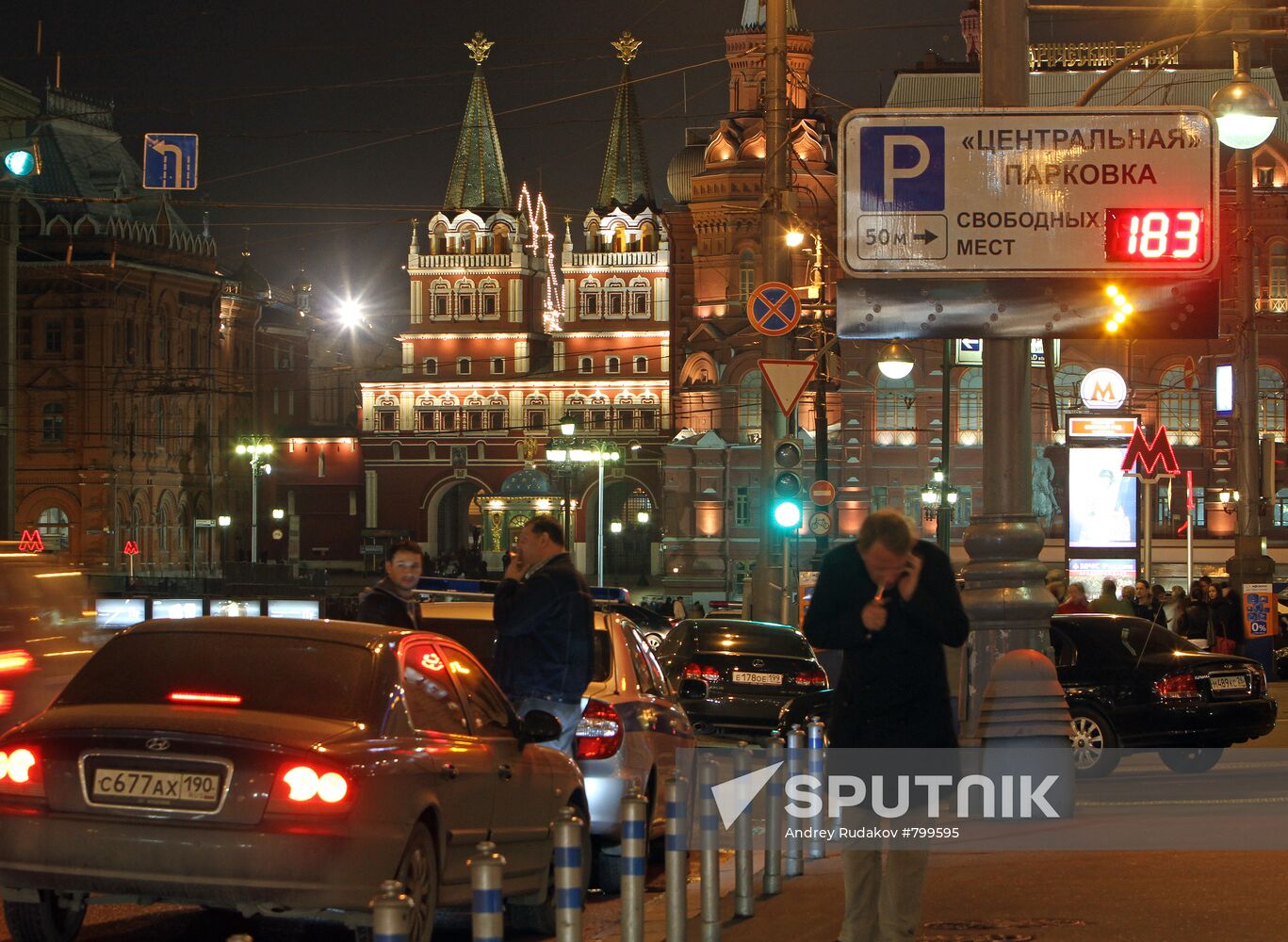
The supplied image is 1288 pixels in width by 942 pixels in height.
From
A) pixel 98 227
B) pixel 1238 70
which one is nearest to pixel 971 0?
pixel 98 227

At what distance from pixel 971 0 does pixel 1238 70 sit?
63.3 m

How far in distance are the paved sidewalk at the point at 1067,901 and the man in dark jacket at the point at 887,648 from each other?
0.93 meters

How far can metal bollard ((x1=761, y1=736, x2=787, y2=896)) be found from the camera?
1006cm

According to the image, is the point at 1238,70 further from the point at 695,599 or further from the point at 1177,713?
the point at 695,599

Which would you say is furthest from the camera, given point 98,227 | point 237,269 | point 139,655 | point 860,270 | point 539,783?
point 237,269

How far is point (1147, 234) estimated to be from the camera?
38.6 feet

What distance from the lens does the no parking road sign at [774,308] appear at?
2211cm

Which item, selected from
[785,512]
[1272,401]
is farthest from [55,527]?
[785,512]

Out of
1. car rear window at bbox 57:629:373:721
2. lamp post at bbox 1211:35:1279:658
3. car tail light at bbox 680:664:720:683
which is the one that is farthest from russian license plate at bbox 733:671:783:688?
car rear window at bbox 57:629:373:721

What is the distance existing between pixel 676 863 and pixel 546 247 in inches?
4436

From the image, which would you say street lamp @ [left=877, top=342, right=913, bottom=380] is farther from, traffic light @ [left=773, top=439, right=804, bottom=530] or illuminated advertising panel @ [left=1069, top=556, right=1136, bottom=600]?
traffic light @ [left=773, top=439, right=804, bottom=530]

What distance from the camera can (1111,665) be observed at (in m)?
17.9

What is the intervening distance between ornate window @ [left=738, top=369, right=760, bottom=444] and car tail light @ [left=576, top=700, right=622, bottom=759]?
69.5m

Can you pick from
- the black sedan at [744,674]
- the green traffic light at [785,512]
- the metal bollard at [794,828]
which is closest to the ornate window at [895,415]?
the green traffic light at [785,512]
